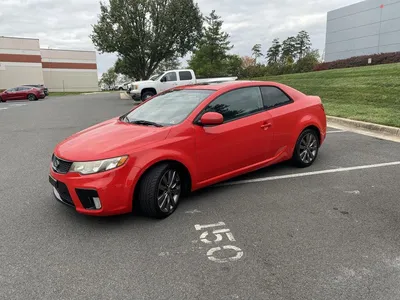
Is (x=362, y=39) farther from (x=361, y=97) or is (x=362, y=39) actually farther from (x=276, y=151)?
(x=276, y=151)

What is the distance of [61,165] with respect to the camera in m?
3.69

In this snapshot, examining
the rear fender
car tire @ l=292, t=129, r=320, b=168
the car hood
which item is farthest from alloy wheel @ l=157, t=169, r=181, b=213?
car tire @ l=292, t=129, r=320, b=168

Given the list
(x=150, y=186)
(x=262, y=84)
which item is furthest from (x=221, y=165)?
(x=262, y=84)

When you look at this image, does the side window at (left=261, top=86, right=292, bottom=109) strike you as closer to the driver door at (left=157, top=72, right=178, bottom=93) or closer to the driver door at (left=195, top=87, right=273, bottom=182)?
the driver door at (left=195, top=87, right=273, bottom=182)

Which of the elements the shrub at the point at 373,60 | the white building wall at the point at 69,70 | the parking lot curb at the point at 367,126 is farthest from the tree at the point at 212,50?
the white building wall at the point at 69,70

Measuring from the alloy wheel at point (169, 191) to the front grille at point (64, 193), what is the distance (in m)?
0.95

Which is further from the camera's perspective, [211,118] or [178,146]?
[211,118]

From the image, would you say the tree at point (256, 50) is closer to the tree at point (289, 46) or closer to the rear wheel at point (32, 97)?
the tree at point (289, 46)

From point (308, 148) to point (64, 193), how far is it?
3.80 meters

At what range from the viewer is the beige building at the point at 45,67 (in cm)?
5306

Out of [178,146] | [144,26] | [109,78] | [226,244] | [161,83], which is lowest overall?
[226,244]

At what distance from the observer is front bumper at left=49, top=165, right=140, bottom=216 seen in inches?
134

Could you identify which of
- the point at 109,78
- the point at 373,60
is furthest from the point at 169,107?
the point at 109,78

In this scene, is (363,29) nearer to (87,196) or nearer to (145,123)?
(145,123)
